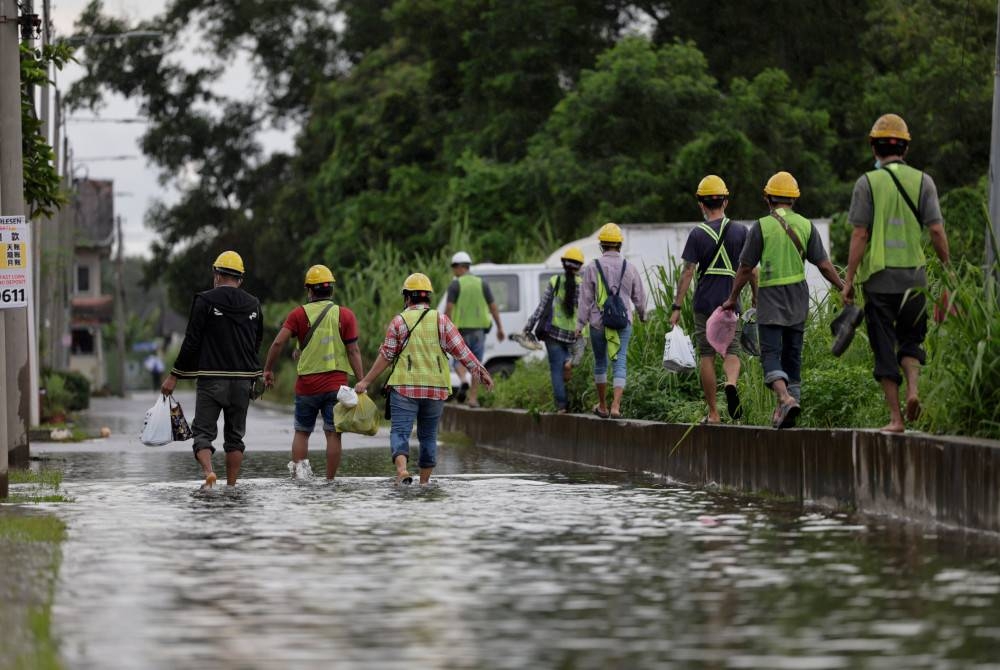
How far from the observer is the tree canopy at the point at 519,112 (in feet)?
136

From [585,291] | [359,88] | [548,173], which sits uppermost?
[359,88]

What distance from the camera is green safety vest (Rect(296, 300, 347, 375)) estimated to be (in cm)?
1758

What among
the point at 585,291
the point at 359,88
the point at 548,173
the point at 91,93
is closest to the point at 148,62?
the point at 91,93

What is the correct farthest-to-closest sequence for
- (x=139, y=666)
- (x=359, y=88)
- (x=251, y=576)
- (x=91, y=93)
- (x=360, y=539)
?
(x=91, y=93), (x=359, y=88), (x=360, y=539), (x=251, y=576), (x=139, y=666)

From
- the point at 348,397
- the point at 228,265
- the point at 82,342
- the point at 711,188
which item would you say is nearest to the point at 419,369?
the point at 348,397

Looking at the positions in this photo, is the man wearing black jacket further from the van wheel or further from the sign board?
the van wheel

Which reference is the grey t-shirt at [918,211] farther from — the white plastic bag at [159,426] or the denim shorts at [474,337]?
the denim shorts at [474,337]

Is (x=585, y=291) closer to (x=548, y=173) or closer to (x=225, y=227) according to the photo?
(x=548, y=173)

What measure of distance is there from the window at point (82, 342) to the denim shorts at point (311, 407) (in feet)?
335

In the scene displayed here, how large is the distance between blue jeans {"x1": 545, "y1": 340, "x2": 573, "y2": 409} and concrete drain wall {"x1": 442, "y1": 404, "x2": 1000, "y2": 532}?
2.55 feet

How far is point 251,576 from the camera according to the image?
10.1 meters

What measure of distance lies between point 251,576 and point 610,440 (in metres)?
9.56

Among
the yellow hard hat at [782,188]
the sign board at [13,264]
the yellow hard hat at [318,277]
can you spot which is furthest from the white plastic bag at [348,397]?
the yellow hard hat at [782,188]

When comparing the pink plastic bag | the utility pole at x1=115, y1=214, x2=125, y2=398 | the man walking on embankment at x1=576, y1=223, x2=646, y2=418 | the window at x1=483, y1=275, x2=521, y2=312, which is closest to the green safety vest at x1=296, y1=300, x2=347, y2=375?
the man walking on embankment at x1=576, y1=223, x2=646, y2=418
